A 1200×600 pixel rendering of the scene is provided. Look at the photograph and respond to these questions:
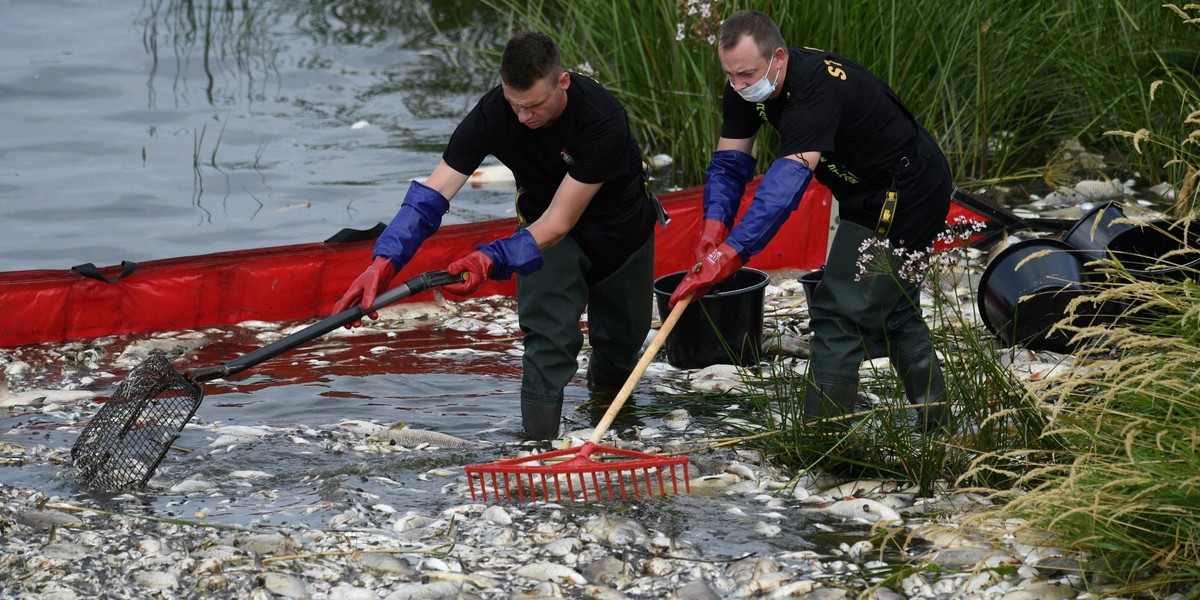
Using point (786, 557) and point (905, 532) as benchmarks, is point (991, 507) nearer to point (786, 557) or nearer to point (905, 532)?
point (905, 532)

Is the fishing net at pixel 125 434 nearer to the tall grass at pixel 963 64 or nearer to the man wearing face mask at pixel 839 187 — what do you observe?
the man wearing face mask at pixel 839 187

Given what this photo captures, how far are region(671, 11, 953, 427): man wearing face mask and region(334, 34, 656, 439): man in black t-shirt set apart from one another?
43 centimetres

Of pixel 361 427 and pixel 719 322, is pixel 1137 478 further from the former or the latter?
pixel 361 427

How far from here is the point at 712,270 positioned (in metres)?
4.59

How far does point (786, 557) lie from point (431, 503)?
1234 millimetres

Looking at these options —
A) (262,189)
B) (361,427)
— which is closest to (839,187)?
(361,427)

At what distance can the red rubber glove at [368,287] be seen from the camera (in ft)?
15.1

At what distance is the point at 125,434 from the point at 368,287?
961 millimetres

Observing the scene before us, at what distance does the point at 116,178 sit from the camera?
9.69 meters

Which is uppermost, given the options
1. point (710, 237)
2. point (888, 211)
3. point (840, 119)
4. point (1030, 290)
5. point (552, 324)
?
point (840, 119)

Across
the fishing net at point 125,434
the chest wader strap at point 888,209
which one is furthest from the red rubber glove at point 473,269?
the chest wader strap at point 888,209

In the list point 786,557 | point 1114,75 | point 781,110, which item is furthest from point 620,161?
point 1114,75

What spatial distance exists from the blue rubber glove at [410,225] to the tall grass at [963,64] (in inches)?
111

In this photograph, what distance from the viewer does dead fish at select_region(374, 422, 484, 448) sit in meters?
5.03
